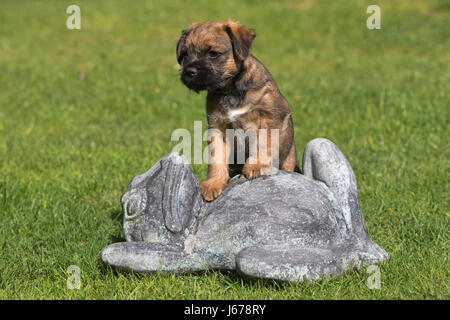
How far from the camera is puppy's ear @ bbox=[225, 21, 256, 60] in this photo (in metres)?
4.72

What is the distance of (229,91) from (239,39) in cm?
41

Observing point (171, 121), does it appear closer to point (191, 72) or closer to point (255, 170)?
point (255, 170)

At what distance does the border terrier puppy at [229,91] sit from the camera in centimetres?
460

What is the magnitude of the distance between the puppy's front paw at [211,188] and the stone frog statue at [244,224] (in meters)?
0.06

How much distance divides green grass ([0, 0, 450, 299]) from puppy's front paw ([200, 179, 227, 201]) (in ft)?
1.99

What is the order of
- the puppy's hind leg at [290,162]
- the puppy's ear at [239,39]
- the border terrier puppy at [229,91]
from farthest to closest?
the puppy's hind leg at [290,162] < the puppy's ear at [239,39] < the border terrier puppy at [229,91]

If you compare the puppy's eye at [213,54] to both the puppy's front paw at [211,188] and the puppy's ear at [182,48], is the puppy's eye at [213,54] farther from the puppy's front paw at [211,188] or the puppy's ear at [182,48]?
the puppy's front paw at [211,188]

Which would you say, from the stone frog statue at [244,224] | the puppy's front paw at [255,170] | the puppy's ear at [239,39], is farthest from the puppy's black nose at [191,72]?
the puppy's front paw at [255,170]

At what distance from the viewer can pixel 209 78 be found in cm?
454

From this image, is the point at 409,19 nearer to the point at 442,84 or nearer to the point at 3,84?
the point at 442,84

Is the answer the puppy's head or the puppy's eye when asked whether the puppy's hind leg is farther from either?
the puppy's eye

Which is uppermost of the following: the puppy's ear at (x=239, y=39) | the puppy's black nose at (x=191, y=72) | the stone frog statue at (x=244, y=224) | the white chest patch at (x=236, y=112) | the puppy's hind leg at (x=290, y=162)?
the puppy's ear at (x=239, y=39)

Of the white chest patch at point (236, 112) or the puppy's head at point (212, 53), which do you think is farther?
the white chest patch at point (236, 112)
